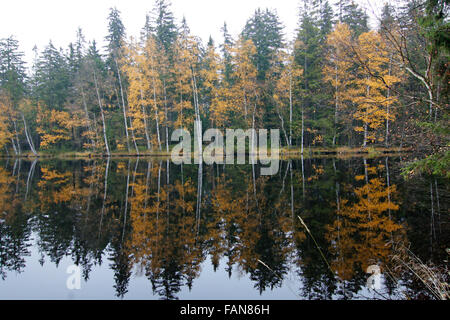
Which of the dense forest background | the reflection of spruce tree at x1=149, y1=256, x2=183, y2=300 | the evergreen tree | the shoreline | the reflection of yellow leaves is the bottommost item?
the reflection of spruce tree at x1=149, y1=256, x2=183, y2=300

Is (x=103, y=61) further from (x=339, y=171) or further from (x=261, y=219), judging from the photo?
(x=261, y=219)

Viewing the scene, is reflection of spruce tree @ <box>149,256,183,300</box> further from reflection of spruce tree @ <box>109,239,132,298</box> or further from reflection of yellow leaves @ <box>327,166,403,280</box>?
reflection of yellow leaves @ <box>327,166,403,280</box>

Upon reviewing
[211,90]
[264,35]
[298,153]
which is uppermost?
[264,35]

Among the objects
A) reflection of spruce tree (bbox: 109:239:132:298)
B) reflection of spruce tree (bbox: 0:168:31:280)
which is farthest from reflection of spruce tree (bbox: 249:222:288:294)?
reflection of spruce tree (bbox: 0:168:31:280)

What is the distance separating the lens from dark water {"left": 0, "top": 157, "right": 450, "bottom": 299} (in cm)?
457

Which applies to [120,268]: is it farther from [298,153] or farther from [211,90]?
[211,90]

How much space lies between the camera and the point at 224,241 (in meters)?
6.53

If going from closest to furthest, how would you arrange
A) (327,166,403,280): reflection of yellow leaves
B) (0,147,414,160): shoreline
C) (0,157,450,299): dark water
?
1. (0,157,450,299): dark water
2. (327,166,403,280): reflection of yellow leaves
3. (0,147,414,160): shoreline

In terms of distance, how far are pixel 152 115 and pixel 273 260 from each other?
96.1 feet

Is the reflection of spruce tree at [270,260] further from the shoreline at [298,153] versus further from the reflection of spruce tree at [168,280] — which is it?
the shoreline at [298,153]

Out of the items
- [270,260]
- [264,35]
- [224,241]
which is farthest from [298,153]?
[270,260]

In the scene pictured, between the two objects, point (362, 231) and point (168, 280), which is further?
point (362, 231)

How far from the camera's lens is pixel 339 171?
16781mm
